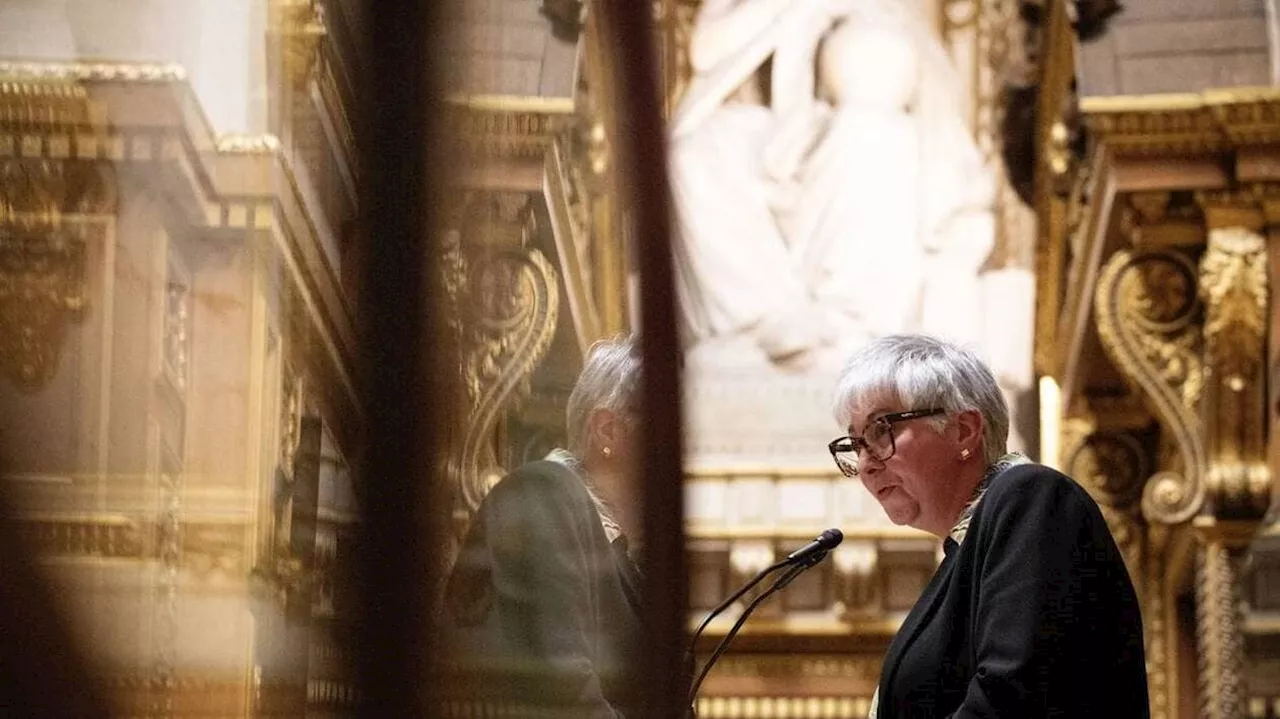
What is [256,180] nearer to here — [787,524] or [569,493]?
[569,493]

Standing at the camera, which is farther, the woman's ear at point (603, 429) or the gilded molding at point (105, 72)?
the gilded molding at point (105, 72)

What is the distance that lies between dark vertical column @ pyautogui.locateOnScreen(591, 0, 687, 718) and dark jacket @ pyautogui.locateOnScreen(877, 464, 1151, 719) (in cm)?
76

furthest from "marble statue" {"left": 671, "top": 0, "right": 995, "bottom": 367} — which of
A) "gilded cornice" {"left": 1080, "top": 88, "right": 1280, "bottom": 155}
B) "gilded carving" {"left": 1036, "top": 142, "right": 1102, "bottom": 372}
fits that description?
"gilded cornice" {"left": 1080, "top": 88, "right": 1280, "bottom": 155}

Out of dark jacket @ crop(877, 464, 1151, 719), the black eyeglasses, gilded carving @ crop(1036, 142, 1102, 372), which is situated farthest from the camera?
gilded carving @ crop(1036, 142, 1102, 372)

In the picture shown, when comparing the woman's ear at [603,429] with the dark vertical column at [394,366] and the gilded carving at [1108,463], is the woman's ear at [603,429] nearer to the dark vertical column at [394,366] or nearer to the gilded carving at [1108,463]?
the dark vertical column at [394,366]

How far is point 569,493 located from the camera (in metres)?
0.51

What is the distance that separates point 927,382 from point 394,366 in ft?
3.28

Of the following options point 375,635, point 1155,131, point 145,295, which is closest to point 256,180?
point 145,295

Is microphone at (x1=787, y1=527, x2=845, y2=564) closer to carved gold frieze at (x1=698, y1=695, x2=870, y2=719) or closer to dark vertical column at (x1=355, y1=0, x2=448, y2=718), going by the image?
dark vertical column at (x1=355, y1=0, x2=448, y2=718)

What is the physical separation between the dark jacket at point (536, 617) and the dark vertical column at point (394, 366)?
0.01 meters

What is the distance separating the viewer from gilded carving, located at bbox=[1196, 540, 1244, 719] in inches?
135

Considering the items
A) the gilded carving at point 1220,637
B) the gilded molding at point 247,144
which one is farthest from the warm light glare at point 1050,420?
the gilded molding at point 247,144

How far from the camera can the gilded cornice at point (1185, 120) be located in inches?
141

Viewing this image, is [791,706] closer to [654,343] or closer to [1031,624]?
[1031,624]
